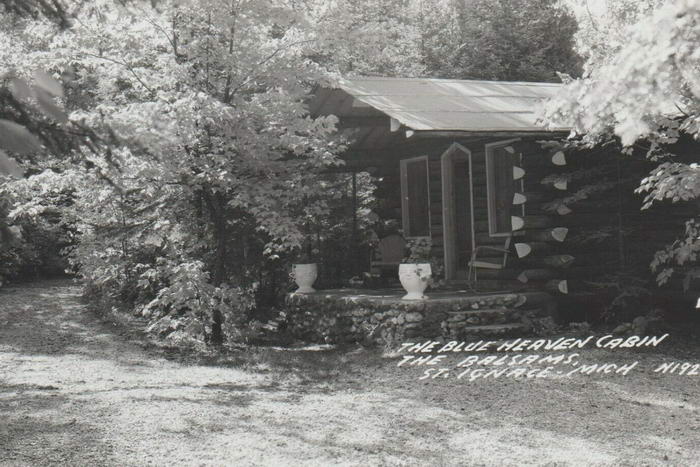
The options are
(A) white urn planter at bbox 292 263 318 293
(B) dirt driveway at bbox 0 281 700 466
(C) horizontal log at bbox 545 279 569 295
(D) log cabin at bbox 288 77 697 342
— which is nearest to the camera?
(B) dirt driveway at bbox 0 281 700 466

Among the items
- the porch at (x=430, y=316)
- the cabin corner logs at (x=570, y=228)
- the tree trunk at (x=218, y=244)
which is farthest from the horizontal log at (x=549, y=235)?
the tree trunk at (x=218, y=244)

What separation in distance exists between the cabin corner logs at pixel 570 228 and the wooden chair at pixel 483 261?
0.37 ft

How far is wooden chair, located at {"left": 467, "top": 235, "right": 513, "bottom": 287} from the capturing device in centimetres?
1035

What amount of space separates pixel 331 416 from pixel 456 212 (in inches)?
256

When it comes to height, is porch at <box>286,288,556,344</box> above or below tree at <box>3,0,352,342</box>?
below

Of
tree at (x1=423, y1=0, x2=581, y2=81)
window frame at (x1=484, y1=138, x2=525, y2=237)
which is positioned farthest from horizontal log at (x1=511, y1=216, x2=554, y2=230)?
tree at (x1=423, y1=0, x2=581, y2=81)

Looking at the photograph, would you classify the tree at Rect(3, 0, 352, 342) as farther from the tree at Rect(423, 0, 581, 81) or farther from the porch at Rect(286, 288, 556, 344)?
the tree at Rect(423, 0, 581, 81)

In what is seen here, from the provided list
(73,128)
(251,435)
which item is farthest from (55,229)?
(73,128)

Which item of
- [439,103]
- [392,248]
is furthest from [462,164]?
[392,248]

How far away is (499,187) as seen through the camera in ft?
36.8

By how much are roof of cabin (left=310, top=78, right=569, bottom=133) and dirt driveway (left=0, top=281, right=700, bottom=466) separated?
116 inches

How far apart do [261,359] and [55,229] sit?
40.1 feet

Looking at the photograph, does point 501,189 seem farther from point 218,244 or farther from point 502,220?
point 218,244

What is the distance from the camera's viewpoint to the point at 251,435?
18.1 ft
